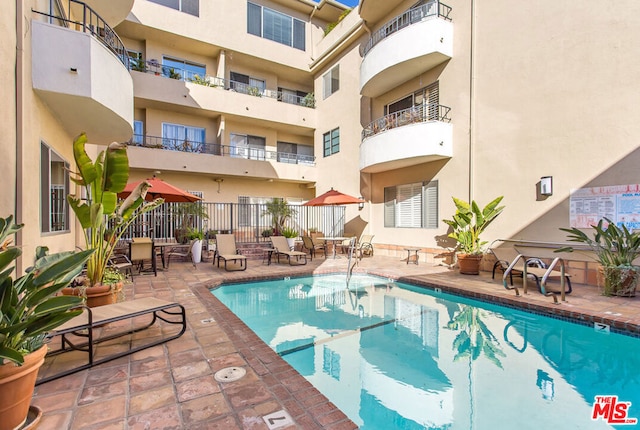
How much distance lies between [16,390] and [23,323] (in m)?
0.54

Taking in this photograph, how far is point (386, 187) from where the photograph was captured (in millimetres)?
14516

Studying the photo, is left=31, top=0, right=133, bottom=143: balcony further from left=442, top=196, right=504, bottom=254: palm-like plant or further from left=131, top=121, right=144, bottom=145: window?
left=442, top=196, right=504, bottom=254: palm-like plant

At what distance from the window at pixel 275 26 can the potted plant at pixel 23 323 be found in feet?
66.5

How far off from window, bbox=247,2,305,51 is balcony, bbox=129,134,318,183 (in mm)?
7257

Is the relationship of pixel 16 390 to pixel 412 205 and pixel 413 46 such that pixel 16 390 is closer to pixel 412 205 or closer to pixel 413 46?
pixel 412 205

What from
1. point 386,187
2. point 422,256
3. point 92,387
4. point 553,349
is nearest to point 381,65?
point 386,187

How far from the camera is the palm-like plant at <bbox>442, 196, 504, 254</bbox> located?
9.91m

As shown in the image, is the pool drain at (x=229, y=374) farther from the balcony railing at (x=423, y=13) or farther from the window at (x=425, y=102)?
the balcony railing at (x=423, y=13)

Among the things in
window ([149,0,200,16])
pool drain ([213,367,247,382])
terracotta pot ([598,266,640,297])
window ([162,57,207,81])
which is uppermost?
window ([149,0,200,16])

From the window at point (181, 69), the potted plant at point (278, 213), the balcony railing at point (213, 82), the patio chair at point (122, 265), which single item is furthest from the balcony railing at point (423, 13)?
the patio chair at point (122, 265)

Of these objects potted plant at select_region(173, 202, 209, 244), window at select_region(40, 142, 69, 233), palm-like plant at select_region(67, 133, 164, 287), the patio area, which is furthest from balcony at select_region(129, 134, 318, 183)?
the patio area

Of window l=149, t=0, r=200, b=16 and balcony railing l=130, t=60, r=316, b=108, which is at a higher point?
window l=149, t=0, r=200, b=16

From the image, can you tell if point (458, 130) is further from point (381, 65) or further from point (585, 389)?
point (585, 389)

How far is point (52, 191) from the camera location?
294 inches
